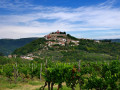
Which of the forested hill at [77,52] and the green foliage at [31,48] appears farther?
the green foliage at [31,48]

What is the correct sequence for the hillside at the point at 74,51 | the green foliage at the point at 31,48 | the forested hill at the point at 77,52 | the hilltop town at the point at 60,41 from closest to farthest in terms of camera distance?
the forested hill at the point at 77,52
the hillside at the point at 74,51
the green foliage at the point at 31,48
the hilltop town at the point at 60,41

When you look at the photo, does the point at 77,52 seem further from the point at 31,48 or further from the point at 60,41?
the point at 31,48

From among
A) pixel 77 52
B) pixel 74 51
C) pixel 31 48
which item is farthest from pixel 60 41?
pixel 77 52

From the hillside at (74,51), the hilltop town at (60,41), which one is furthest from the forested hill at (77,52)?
the hilltop town at (60,41)

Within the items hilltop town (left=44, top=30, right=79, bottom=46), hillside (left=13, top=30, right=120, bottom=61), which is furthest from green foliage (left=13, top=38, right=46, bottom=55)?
hilltop town (left=44, top=30, right=79, bottom=46)

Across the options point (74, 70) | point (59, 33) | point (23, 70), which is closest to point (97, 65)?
point (23, 70)

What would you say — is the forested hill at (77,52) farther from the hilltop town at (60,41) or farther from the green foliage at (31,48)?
the hilltop town at (60,41)

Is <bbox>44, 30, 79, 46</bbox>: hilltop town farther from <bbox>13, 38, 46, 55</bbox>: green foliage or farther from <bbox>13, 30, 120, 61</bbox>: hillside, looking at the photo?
<bbox>13, 38, 46, 55</bbox>: green foliage

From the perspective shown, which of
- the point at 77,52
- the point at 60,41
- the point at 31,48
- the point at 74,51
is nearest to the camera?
the point at 77,52

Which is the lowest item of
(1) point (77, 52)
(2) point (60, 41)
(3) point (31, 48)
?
(1) point (77, 52)

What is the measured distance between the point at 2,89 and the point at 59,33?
4747 inches

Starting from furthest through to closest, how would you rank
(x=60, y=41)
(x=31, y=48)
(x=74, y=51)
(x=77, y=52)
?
(x=60, y=41) < (x=31, y=48) < (x=74, y=51) < (x=77, y=52)

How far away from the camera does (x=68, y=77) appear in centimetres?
1003

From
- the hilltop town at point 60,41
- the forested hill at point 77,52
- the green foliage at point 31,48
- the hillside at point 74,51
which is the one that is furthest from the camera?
the hilltop town at point 60,41
